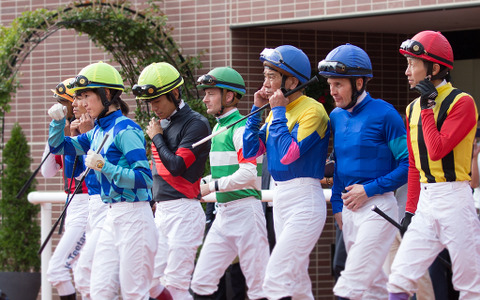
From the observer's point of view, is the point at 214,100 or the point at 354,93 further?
the point at 214,100

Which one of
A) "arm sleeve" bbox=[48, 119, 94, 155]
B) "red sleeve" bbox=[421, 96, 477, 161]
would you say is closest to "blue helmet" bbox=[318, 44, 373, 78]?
"red sleeve" bbox=[421, 96, 477, 161]

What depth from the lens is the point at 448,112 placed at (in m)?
5.59

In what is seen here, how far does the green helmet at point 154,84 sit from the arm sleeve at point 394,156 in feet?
6.18

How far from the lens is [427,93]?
5543mm

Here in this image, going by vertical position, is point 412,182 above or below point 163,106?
below

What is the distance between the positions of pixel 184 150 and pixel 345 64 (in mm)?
1547

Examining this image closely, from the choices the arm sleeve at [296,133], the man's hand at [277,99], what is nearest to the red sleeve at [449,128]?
the arm sleeve at [296,133]

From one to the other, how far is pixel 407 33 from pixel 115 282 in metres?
5.93

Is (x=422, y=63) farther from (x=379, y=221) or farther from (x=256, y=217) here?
(x=256, y=217)

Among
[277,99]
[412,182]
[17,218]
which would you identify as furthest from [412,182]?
[17,218]

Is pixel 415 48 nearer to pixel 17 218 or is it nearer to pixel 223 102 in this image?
pixel 223 102

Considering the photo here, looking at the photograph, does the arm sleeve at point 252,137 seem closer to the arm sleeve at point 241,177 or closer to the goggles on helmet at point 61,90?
the arm sleeve at point 241,177

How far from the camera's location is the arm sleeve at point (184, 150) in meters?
6.66

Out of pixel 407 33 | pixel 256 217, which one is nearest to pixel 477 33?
pixel 407 33
